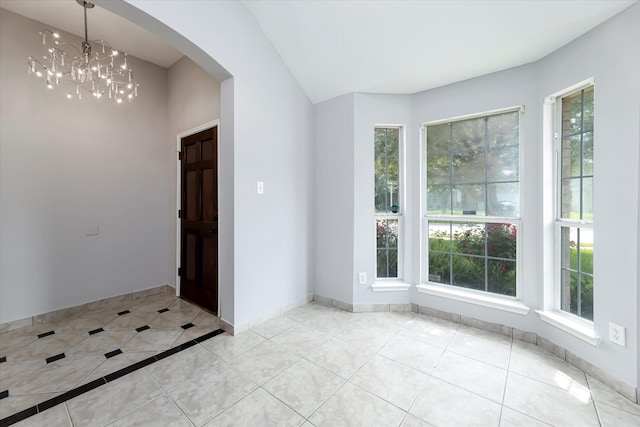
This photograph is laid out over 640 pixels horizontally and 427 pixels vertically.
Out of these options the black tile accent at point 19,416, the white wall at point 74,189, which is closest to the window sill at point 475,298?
the black tile accent at point 19,416

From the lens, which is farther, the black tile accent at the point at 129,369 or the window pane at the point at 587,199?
the window pane at the point at 587,199

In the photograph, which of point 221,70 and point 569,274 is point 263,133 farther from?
point 569,274

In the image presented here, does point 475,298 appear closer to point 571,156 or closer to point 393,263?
point 393,263

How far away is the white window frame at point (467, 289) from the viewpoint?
8.07 feet

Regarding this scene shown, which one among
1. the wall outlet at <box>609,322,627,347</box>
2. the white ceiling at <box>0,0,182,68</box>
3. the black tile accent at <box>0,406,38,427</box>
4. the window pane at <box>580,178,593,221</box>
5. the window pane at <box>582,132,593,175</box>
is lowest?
the black tile accent at <box>0,406,38,427</box>

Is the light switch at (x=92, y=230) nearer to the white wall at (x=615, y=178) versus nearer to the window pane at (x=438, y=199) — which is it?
the window pane at (x=438, y=199)

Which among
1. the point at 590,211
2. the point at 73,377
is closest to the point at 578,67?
the point at 590,211

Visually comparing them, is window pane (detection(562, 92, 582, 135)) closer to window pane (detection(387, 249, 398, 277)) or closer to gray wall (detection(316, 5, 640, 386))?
gray wall (detection(316, 5, 640, 386))

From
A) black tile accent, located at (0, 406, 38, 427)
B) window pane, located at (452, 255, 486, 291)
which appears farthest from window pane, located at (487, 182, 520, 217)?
black tile accent, located at (0, 406, 38, 427)

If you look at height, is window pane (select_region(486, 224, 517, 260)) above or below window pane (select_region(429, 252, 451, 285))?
above

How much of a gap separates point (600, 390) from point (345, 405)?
5.63ft

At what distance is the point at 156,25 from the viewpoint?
1972mm

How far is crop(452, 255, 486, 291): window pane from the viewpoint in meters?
2.72

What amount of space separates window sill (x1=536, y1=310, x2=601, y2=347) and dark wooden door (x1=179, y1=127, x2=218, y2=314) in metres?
3.16
